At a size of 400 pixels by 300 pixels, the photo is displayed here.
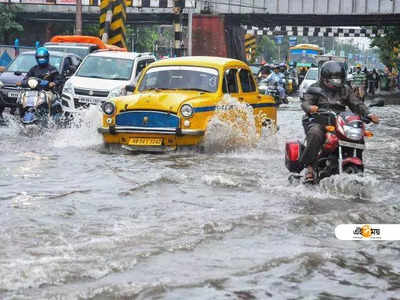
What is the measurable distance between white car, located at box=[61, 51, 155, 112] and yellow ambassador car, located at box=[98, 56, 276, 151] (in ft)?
11.1

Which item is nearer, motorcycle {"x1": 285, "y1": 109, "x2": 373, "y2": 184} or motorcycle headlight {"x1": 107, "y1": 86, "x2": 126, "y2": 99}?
motorcycle {"x1": 285, "y1": 109, "x2": 373, "y2": 184}

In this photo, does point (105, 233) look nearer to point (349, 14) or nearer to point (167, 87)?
point (167, 87)

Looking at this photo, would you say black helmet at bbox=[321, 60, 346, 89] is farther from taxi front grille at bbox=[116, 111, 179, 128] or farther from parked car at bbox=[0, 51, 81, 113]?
parked car at bbox=[0, 51, 81, 113]

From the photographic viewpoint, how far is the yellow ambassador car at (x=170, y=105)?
13828mm

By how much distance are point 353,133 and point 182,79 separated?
570cm

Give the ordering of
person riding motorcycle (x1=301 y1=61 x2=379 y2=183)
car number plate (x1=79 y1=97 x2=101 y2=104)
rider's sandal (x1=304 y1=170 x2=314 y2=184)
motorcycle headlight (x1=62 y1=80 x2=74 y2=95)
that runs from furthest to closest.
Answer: motorcycle headlight (x1=62 y1=80 x2=74 y2=95), car number plate (x1=79 y1=97 x2=101 y2=104), rider's sandal (x1=304 y1=170 x2=314 y2=184), person riding motorcycle (x1=301 y1=61 x2=379 y2=183)

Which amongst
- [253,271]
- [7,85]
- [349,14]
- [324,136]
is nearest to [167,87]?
[324,136]

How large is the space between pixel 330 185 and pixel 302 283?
395 cm

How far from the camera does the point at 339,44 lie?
199 m

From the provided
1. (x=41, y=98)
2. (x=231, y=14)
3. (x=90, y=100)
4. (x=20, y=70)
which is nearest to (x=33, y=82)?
(x=41, y=98)

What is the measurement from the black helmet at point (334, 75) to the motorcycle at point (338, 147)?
0.46 meters

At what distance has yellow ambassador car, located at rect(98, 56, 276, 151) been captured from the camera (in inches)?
544

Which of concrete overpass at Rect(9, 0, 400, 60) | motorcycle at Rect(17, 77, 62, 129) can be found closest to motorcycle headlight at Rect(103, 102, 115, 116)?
motorcycle at Rect(17, 77, 62, 129)

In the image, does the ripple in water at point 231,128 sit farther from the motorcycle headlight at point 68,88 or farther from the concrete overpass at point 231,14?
the concrete overpass at point 231,14
